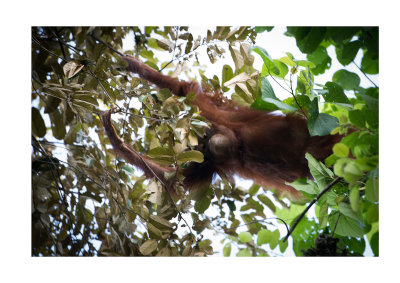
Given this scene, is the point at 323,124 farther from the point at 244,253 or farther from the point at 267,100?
the point at 244,253

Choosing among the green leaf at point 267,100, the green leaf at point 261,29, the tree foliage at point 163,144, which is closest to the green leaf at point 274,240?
the tree foliage at point 163,144

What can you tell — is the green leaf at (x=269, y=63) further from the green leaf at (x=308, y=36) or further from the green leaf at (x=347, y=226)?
the green leaf at (x=347, y=226)

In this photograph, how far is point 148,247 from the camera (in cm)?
102

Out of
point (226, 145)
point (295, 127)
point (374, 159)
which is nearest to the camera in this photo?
point (374, 159)

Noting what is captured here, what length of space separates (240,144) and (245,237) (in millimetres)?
308

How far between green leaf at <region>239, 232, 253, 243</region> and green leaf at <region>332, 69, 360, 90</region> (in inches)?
20.6

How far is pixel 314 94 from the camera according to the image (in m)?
0.98

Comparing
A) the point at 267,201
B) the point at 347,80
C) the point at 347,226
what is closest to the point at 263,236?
the point at 267,201

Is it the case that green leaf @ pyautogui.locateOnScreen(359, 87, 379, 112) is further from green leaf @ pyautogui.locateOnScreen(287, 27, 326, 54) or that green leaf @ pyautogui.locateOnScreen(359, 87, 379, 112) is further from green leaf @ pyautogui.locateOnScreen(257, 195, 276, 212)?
green leaf @ pyautogui.locateOnScreen(257, 195, 276, 212)

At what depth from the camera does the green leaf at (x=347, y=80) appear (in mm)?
871

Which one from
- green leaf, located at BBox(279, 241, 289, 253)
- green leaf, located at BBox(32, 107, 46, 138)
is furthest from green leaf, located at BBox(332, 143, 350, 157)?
green leaf, located at BBox(32, 107, 46, 138)
